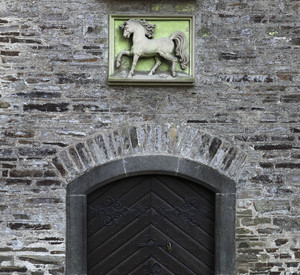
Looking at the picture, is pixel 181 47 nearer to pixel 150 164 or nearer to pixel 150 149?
pixel 150 149

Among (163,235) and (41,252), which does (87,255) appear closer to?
(41,252)

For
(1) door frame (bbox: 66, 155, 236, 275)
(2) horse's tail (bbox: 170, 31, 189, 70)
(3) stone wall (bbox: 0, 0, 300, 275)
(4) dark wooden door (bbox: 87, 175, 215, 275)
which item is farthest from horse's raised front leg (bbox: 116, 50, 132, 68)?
(4) dark wooden door (bbox: 87, 175, 215, 275)

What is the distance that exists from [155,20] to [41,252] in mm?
2814

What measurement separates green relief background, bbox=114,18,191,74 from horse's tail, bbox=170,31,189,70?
5 centimetres

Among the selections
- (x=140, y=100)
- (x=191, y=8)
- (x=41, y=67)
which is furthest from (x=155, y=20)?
(x=41, y=67)

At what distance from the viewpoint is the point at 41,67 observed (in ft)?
17.6

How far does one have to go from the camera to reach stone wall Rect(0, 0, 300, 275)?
5316 millimetres

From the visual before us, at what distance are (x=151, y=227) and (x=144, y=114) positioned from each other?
4.12 ft

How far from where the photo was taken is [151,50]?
5.39 metres

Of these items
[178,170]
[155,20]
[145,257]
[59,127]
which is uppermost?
[155,20]

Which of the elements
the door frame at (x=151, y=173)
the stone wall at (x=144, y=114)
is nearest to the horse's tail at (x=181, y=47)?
the stone wall at (x=144, y=114)

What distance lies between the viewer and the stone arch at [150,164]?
532cm

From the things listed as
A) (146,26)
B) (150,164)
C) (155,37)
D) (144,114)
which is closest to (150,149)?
(150,164)

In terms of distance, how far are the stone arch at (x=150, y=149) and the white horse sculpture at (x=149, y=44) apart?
64 cm
